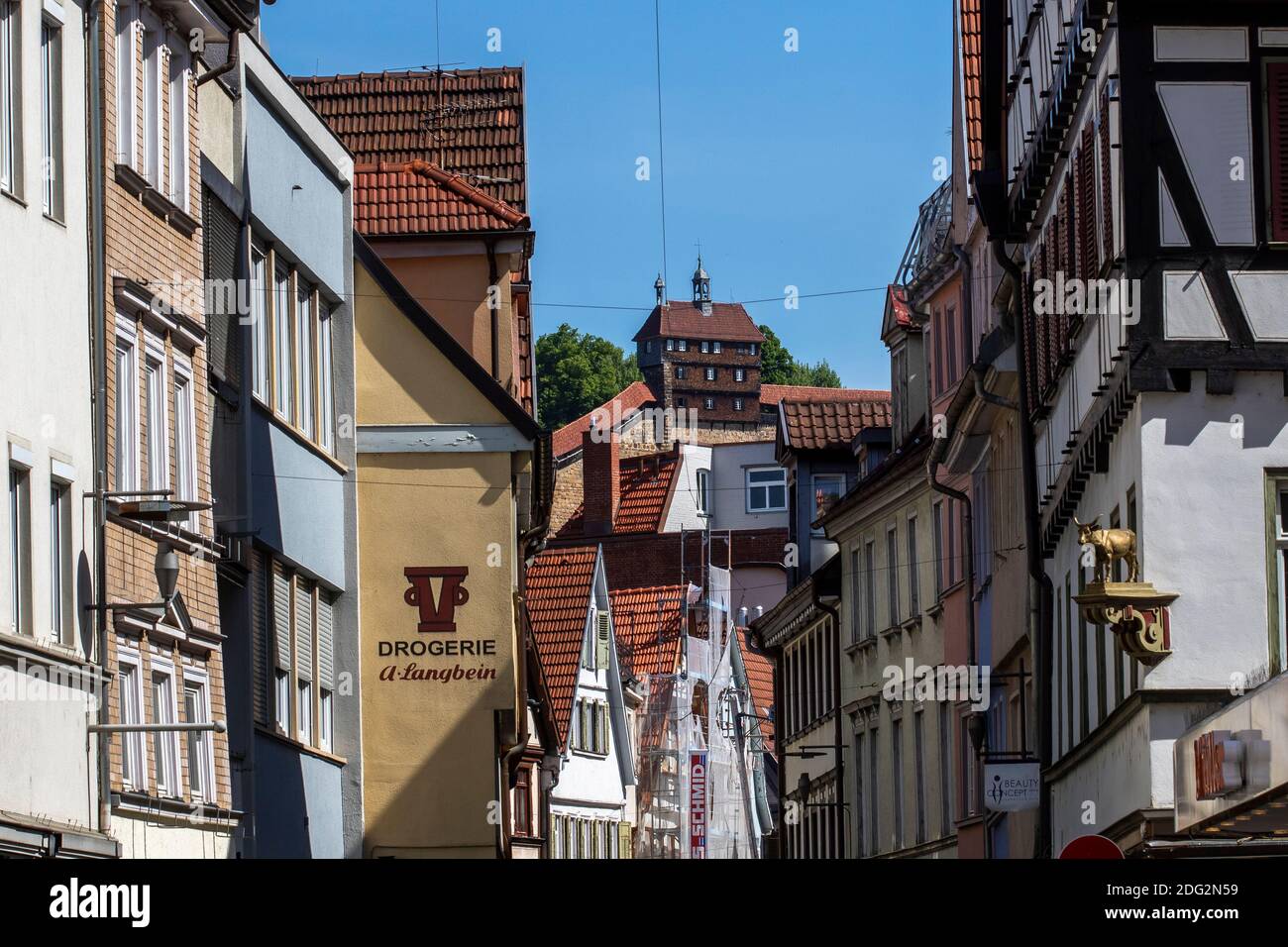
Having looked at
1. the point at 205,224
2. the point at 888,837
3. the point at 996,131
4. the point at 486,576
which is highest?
the point at 996,131

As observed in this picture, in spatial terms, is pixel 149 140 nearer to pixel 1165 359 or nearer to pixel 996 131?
pixel 1165 359

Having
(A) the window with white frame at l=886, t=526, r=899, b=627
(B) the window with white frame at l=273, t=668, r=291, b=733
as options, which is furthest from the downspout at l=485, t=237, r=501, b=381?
(A) the window with white frame at l=886, t=526, r=899, b=627

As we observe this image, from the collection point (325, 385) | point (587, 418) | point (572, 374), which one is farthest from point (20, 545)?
point (572, 374)

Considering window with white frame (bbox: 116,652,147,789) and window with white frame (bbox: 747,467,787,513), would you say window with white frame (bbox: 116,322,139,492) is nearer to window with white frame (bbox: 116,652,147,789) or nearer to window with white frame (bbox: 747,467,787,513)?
window with white frame (bbox: 116,652,147,789)

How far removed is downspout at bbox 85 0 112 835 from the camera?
19109 mm

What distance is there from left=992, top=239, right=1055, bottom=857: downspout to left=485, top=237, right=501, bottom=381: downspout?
24.5ft

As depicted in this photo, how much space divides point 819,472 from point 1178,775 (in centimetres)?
3165

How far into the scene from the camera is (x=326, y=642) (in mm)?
28766

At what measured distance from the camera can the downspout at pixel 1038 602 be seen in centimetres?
2803

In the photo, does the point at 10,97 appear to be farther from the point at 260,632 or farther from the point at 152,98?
the point at 260,632

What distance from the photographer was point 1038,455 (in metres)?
28.9

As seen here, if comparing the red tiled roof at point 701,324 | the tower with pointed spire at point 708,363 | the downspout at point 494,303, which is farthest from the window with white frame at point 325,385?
the red tiled roof at point 701,324
